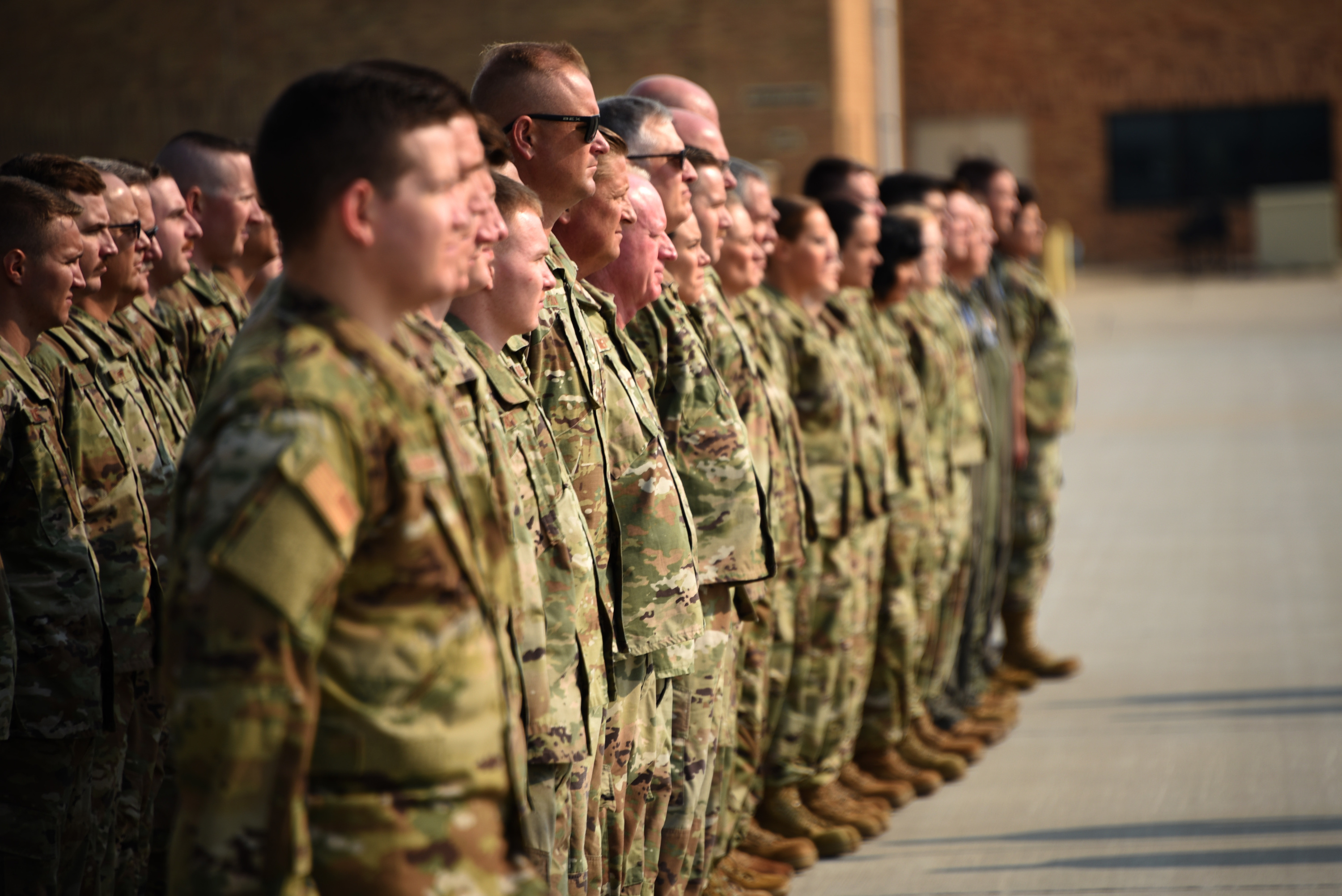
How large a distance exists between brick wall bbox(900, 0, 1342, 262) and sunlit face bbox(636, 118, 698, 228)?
2956 centimetres

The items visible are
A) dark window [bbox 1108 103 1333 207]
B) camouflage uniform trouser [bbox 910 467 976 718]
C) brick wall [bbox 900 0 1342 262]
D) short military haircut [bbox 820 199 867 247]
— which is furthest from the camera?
dark window [bbox 1108 103 1333 207]

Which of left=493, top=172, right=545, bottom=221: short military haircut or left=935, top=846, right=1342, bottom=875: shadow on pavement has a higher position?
left=493, top=172, right=545, bottom=221: short military haircut

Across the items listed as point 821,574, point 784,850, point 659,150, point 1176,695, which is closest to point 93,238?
point 659,150

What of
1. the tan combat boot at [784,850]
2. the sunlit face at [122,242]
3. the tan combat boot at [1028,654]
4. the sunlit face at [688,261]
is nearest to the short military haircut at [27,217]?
the sunlit face at [122,242]

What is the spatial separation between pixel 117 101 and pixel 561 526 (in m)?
18.5

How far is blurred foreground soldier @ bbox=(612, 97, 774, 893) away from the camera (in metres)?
3.69

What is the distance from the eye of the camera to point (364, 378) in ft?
6.10

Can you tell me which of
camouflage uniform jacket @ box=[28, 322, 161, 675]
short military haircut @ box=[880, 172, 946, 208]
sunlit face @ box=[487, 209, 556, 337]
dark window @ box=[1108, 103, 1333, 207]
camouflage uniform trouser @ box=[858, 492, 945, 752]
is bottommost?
camouflage uniform trouser @ box=[858, 492, 945, 752]

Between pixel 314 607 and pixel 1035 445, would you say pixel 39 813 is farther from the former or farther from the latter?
pixel 1035 445

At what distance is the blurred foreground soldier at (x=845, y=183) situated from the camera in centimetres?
622

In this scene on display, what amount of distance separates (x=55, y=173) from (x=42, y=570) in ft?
3.29

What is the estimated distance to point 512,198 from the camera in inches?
112

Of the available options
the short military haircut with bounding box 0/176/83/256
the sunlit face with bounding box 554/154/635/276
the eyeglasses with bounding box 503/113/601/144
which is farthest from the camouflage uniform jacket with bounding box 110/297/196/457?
the eyeglasses with bounding box 503/113/601/144

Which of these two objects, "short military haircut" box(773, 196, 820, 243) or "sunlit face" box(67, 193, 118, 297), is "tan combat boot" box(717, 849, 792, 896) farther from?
"sunlit face" box(67, 193, 118, 297)
